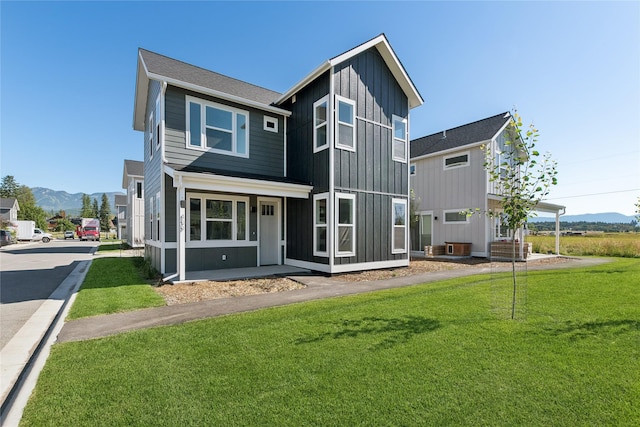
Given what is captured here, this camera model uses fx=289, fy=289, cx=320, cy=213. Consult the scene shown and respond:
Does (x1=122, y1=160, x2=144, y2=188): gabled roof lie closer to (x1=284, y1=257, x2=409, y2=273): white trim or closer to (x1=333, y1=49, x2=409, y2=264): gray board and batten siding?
(x1=284, y1=257, x2=409, y2=273): white trim

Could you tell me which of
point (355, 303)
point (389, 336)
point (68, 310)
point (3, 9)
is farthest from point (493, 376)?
point (3, 9)

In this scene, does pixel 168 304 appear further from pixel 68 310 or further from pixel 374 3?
Result: pixel 374 3

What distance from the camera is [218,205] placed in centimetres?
1017

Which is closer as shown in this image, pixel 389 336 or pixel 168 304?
pixel 389 336

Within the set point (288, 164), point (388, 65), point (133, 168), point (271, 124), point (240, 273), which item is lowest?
point (240, 273)

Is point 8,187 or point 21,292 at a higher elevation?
point 8,187

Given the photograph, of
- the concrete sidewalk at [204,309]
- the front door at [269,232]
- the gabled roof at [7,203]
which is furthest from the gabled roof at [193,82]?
the gabled roof at [7,203]

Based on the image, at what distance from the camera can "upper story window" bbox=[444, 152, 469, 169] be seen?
15744 mm

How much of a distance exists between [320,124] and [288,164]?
7.55 ft

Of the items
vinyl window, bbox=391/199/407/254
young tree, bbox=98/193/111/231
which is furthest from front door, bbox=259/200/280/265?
young tree, bbox=98/193/111/231

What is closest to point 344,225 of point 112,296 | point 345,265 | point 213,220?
point 345,265

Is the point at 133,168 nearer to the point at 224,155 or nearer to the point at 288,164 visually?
the point at 224,155

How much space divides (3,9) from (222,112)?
5584mm

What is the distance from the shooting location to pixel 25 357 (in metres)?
3.67
